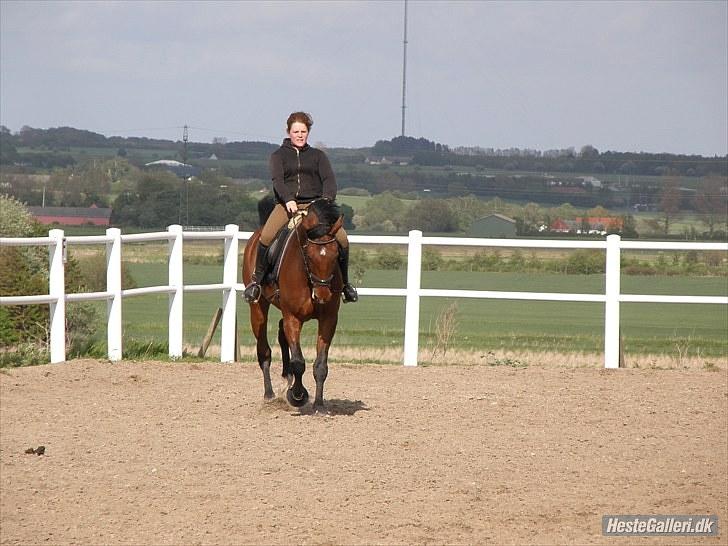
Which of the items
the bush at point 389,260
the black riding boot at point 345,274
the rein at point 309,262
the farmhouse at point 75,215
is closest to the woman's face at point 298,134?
the rein at point 309,262

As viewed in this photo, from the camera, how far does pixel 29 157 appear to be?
105 m

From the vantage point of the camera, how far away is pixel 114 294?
47.0 ft

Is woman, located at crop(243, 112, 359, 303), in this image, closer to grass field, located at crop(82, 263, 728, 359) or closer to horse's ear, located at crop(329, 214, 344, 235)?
horse's ear, located at crop(329, 214, 344, 235)

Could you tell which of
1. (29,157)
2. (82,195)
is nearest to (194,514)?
(82,195)

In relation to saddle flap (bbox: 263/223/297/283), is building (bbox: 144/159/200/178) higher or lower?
higher

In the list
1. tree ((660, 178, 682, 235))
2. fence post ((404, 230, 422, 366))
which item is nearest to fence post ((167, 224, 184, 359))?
fence post ((404, 230, 422, 366))

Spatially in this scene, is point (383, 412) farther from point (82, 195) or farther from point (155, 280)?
point (82, 195)

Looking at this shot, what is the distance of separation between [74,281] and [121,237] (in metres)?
6.55

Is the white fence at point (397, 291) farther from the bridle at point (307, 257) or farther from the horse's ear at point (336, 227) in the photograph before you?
the horse's ear at point (336, 227)

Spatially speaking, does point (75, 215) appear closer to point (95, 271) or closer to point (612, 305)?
point (95, 271)

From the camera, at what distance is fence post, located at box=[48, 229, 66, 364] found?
13.7 m

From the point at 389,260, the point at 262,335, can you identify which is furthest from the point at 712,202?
the point at 262,335

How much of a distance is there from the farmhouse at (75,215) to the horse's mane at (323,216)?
4665 centimetres

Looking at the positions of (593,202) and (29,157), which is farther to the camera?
(29,157)
